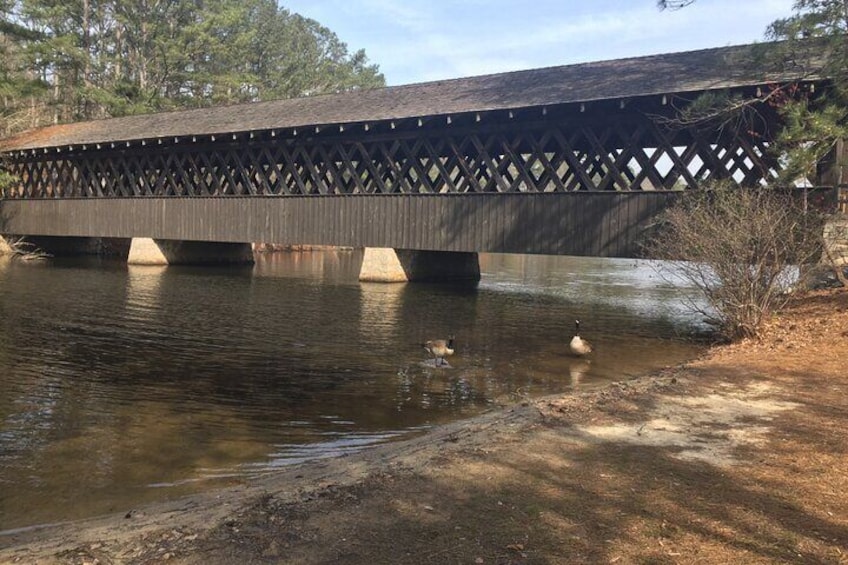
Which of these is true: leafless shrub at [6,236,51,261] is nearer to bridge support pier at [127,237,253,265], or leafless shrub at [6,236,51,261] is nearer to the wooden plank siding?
the wooden plank siding

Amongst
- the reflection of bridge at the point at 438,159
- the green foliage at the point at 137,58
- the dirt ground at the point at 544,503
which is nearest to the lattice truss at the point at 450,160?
the reflection of bridge at the point at 438,159

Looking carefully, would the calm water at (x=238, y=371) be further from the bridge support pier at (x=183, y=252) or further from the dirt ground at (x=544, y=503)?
the bridge support pier at (x=183, y=252)

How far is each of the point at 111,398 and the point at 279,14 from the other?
5850cm

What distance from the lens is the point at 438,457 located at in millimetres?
5012

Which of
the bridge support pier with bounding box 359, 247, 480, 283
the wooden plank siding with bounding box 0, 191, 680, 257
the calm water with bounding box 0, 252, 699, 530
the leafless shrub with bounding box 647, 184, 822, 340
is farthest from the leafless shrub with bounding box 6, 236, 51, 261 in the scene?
the leafless shrub with bounding box 647, 184, 822, 340

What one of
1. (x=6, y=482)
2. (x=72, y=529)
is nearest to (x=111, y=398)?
(x=6, y=482)

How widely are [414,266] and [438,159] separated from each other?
18.4 ft

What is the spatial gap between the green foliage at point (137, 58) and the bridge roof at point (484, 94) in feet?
36.1

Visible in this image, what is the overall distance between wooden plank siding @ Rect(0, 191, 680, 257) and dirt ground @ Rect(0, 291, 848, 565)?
1127 cm

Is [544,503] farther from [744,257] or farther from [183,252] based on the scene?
[183,252]

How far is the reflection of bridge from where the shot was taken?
54.6 ft

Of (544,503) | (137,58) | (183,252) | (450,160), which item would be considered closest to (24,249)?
(183,252)

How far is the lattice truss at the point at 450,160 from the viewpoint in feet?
54.6

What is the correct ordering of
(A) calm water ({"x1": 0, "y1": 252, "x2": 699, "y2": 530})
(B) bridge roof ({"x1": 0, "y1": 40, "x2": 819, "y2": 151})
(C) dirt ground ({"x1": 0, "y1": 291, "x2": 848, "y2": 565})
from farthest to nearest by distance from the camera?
1. (B) bridge roof ({"x1": 0, "y1": 40, "x2": 819, "y2": 151})
2. (A) calm water ({"x1": 0, "y1": 252, "x2": 699, "y2": 530})
3. (C) dirt ground ({"x1": 0, "y1": 291, "x2": 848, "y2": 565})
